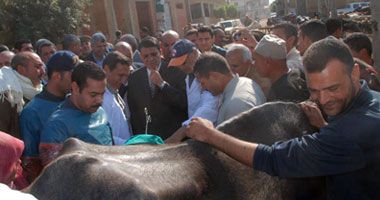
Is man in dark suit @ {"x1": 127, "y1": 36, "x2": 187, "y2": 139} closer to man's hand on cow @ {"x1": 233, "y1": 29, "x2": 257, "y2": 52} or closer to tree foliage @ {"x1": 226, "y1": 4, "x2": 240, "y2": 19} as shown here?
man's hand on cow @ {"x1": 233, "y1": 29, "x2": 257, "y2": 52}

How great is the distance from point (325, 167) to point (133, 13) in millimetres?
23368

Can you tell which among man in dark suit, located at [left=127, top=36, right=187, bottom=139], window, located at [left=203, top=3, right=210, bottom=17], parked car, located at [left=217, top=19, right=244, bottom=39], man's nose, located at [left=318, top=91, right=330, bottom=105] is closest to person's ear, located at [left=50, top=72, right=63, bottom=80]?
man in dark suit, located at [left=127, top=36, right=187, bottom=139]

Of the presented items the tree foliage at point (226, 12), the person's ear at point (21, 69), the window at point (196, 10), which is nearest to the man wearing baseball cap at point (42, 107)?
the person's ear at point (21, 69)

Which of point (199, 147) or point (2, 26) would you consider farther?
point (2, 26)

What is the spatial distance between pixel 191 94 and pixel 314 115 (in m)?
2.00

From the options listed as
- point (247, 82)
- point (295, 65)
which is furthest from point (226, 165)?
point (295, 65)

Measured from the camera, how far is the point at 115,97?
3754 mm

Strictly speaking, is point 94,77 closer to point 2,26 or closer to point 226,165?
point 226,165

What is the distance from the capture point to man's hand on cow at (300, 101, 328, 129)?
78.7 inches

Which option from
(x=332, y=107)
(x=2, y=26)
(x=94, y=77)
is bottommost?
(x=332, y=107)

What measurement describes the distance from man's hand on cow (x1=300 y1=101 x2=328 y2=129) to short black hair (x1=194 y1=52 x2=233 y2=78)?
96cm

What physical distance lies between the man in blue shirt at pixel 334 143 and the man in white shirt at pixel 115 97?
178 centimetres

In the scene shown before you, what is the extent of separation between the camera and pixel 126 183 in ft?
3.84

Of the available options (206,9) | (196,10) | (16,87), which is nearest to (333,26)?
(16,87)
